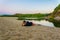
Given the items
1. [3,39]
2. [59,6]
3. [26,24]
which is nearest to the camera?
[3,39]

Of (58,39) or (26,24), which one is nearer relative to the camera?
(58,39)

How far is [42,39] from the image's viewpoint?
12.6 m

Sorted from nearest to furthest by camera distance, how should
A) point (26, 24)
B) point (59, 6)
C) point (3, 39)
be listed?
point (3, 39)
point (26, 24)
point (59, 6)

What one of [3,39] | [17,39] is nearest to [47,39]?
[17,39]

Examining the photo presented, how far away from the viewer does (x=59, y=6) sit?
79688 millimetres

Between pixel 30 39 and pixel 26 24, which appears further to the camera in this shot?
pixel 26 24

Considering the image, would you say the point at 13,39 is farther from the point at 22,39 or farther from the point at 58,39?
the point at 58,39

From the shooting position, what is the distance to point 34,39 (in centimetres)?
1270

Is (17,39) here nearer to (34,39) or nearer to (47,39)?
(34,39)

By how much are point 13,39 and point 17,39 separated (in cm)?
31

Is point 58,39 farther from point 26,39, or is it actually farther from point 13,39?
point 13,39


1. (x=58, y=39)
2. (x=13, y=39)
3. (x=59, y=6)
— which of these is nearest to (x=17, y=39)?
(x=13, y=39)

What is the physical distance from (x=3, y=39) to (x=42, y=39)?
3.06m

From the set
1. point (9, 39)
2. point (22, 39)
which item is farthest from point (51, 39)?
point (9, 39)
